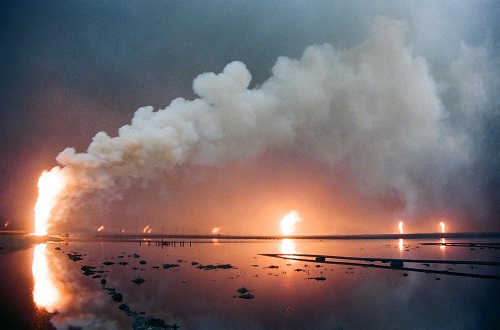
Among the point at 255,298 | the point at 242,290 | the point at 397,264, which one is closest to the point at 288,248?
the point at 397,264

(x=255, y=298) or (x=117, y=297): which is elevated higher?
(x=117, y=297)

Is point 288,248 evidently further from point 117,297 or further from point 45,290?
point 117,297

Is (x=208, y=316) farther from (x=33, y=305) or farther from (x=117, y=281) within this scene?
(x=117, y=281)

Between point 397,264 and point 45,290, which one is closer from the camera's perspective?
point 45,290

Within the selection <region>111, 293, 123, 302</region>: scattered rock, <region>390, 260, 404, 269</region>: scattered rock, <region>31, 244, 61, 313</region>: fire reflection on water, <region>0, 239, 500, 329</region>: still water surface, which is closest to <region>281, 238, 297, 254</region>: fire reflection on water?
<region>390, 260, 404, 269</region>: scattered rock

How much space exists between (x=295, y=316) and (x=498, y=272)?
39803 millimetres

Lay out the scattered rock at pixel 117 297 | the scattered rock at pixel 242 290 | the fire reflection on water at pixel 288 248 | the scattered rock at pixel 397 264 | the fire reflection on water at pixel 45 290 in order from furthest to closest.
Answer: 1. the fire reflection on water at pixel 288 248
2. the scattered rock at pixel 397 264
3. the scattered rock at pixel 242 290
4. the scattered rock at pixel 117 297
5. the fire reflection on water at pixel 45 290

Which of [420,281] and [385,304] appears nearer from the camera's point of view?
[385,304]

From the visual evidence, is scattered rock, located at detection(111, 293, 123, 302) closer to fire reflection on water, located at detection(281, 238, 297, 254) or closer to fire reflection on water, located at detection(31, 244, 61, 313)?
fire reflection on water, located at detection(31, 244, 61, 313)

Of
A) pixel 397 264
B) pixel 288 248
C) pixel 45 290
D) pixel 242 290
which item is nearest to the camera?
pixel 45 290

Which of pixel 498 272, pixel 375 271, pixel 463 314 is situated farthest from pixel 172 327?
pixel 498 272

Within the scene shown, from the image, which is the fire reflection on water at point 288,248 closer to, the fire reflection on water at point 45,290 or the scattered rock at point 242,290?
the scattered rock at point 242,290

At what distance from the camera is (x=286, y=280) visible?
45.1m

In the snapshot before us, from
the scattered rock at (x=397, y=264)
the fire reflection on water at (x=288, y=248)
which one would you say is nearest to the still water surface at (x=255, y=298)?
the scattered rock at (x=397, y=264)
